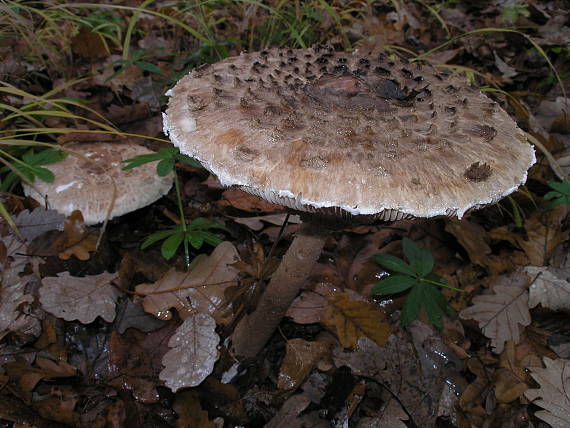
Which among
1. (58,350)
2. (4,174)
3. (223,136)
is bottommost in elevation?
(58,350)

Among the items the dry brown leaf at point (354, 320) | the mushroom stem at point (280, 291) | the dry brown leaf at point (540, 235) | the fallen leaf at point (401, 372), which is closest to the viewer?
the mushroom stem at point (280, 291)

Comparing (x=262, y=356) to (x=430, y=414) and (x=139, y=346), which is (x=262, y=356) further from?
(x=430, y=414)

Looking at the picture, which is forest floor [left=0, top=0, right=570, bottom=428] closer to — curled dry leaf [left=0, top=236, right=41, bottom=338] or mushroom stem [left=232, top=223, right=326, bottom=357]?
curled dry leaf [left=0, top=236, right=41, bottom=338]

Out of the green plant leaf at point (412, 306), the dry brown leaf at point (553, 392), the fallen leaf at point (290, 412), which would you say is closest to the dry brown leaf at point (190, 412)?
the fallen leaf at point (290, 412)

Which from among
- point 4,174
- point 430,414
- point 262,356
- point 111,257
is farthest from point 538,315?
point 4,174

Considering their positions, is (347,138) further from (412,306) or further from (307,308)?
(307,308)

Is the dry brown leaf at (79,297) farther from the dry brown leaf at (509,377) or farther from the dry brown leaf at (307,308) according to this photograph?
the dry brown leaf at (509,377)

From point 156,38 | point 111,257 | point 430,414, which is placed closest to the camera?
point 430,414
